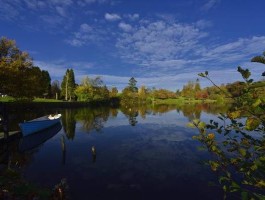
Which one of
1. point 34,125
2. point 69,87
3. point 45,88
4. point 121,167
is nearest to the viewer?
point 121,167

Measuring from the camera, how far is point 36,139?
27938 mm

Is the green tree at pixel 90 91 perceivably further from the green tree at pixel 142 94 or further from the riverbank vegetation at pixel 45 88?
the green tree at pixel 142 94

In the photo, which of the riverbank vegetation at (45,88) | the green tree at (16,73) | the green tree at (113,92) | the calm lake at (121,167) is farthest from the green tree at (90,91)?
the calm lake at (121,167)

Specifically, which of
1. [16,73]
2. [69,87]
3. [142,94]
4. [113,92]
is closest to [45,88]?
[16,73]

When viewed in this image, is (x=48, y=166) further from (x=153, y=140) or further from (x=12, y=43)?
(x=12, y=43)

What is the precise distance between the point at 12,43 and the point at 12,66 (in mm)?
5045

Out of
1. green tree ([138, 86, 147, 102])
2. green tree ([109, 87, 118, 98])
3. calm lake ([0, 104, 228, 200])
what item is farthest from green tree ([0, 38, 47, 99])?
green tree ([138, 86, 147, 102])

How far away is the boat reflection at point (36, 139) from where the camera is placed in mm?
24288

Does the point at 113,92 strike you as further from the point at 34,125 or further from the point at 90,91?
the point at 34,125

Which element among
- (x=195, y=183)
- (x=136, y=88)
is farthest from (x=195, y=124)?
(x=136, y=88)

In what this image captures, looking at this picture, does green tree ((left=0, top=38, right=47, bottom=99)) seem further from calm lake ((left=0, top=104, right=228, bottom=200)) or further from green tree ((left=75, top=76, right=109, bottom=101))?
green tree ((left=75, top=76, right=109, bottom=101))

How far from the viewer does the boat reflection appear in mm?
24288

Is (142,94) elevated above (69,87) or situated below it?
below

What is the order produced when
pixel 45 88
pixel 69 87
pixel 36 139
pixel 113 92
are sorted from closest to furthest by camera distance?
pixel 36 139
pixel 45 88
pixel 69 87
pixel 113 92
